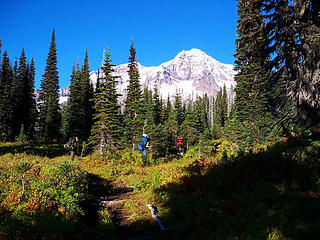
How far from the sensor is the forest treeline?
7910mm

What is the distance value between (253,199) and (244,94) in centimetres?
2461

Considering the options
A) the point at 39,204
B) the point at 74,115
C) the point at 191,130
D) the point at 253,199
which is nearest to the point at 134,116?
the point at 191,130

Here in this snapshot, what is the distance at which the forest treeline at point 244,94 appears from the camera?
7910 millimetres

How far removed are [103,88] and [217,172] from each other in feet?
58.9

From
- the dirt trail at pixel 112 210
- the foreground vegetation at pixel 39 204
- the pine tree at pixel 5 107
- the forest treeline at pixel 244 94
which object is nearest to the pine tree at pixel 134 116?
the forest treeline at pixel 244 94

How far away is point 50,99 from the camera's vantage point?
1750 inches

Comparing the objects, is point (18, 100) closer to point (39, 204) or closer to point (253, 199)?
point (39, 204)

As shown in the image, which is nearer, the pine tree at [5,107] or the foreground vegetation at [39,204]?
the foreground vegetation at [39,204]

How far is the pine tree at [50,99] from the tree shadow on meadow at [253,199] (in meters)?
40.8

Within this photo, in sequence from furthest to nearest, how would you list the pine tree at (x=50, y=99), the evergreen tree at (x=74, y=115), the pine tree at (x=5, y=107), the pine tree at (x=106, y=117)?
the pine tree at (x=50, y=99)
the pine tree at (x=5, y=107)
the evergreen tree at (x=74, y=115)
the pine tree at (x=106, y=117)

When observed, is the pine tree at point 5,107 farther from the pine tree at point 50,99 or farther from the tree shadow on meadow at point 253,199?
the tree shadow on meadow at point 253,199

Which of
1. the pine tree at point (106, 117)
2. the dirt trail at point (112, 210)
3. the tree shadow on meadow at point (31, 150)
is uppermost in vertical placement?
the pine tree at point (106, 117)

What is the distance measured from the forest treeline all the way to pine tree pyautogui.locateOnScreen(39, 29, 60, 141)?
0.65ft

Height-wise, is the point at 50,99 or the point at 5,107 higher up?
the point at 50,99
